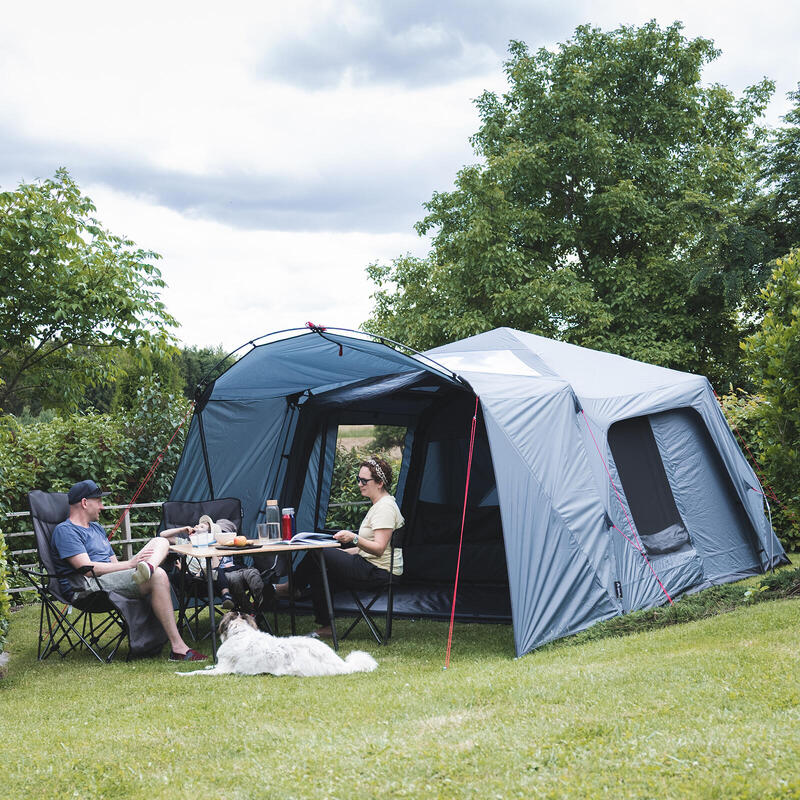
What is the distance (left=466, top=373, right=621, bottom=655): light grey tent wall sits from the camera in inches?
196

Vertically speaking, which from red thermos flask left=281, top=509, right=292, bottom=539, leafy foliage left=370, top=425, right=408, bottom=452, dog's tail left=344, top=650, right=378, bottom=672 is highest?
leafy foliage left=370, top=425, right=408, bottom=452

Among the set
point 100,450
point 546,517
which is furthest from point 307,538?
point 100,450

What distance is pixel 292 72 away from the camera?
6207mm

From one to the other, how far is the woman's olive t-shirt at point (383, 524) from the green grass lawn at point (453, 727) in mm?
774

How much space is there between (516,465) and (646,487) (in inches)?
57.6

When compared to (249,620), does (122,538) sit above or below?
above

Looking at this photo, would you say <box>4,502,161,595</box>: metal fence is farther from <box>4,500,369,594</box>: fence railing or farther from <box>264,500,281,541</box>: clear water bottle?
<box>264,500,281,541</box>: clear water bottle

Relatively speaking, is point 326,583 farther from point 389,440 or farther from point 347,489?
point 389,440

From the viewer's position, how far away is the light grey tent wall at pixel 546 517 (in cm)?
498

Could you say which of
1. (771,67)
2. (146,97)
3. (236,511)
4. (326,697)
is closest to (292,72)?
(146,97)

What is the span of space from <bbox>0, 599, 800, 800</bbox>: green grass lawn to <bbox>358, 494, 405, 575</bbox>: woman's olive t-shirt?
0.77m

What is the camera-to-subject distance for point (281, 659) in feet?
14.7

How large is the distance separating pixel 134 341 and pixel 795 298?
705 centimetres

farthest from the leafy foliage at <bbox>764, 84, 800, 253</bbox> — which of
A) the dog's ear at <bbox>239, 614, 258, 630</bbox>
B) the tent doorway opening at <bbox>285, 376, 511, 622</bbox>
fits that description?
the dog's ear at <bbox>239, 614, 258, 630</bbox>
